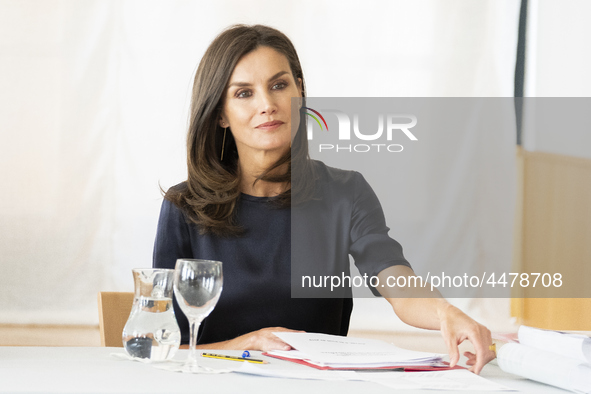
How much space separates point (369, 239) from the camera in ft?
4.95

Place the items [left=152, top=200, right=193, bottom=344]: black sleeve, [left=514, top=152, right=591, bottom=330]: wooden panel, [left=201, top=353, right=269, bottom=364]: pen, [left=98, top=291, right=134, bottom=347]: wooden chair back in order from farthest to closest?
[left=514, top=152, right=591, bottom=330]: wooden panel
[left=152, top=200, right=193, bottom=344]: black sleeve
[left=98, top=291, right=134, bottom=347]: wooden chair back
[left=201, top=353, right=269, bottom=364]: pen

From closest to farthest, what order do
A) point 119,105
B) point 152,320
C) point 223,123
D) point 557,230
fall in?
point 152,320
point 223,123
point 557,230
point 119,105

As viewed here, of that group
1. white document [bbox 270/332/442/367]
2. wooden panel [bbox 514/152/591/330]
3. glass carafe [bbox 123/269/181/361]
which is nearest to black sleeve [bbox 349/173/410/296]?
white document [bbox 270/332/442/367]

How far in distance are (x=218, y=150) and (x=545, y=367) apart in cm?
105

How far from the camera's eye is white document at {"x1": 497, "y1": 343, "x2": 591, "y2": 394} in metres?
0.78

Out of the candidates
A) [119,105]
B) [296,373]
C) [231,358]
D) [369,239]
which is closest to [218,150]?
[369,239]

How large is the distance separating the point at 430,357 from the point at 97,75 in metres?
2.90

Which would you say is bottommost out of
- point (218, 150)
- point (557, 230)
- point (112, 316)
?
point (112, 316)

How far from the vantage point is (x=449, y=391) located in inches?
29.7

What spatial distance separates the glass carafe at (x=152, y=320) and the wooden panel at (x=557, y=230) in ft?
6.83

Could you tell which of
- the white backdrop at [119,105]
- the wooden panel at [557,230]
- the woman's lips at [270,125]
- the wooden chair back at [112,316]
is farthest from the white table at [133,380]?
the white backdrop at [119,105]

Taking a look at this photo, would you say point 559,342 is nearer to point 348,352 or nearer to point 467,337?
point 467,337

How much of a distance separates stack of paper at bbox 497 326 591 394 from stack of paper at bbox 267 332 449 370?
0.11 metres

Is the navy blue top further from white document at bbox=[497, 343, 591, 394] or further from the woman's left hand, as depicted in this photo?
white document at bbox=[497, 343, 591, 394]
